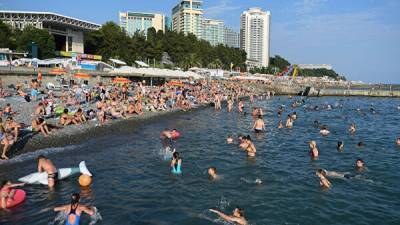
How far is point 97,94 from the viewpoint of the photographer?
29516 mm

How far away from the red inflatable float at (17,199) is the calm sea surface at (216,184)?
6.1 inches

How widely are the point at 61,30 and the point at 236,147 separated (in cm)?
6169

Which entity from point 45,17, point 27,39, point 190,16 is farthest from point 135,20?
point 27,39

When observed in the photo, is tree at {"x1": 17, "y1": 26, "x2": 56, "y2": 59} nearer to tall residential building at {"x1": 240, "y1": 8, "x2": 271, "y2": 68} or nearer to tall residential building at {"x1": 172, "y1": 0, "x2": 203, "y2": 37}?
tall residential building at {"x1": 172, "y1": 0, "x2": 203, "y2": 37}

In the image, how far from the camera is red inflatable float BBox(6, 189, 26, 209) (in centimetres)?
985

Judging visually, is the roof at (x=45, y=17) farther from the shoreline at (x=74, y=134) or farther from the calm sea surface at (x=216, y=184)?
the calm sea surface at (x=216, y=184)

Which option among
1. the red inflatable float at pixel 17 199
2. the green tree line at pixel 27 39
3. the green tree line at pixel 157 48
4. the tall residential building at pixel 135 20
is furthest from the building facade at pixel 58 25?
the tall residential building at pixel 135 20

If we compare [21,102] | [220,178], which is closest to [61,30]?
[21,102]

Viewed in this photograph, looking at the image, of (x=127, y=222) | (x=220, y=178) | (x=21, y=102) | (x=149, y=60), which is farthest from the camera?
(x=149, y=60)

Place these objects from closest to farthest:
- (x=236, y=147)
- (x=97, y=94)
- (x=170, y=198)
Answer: (x=170, y=198) < (x=236, y=147) < (x=97, y=94)

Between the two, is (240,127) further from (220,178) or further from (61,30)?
(61,30)

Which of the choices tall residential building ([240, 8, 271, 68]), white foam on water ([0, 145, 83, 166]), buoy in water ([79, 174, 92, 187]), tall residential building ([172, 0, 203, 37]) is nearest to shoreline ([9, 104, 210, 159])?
white foam on water ([0, 145, 83, 166])

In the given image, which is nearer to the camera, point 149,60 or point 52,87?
point 52,87

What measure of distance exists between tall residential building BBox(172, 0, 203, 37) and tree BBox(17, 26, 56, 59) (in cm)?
10821
